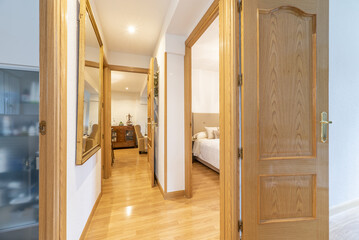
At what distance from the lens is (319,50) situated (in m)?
1.19

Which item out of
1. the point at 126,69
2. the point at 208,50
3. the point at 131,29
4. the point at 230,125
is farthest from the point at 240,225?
the point at 208,50

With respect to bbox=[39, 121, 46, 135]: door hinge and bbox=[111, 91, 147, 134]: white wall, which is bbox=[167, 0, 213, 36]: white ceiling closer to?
bbox=[39, 121, 46, 135]: door hinge

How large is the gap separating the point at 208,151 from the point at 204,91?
2.26 m

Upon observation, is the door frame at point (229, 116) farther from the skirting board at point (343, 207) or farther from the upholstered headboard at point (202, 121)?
the upholstered headboard at point (202, 121)

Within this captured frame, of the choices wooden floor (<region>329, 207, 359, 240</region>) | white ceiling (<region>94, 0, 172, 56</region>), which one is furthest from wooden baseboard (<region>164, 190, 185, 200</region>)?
white ceiling (<region>94, 0, 172, 56</region>)

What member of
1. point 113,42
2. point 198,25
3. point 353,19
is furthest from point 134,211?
point 353,19

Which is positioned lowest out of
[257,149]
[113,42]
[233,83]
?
[257,149]

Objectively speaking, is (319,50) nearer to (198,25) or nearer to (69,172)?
(198,25)

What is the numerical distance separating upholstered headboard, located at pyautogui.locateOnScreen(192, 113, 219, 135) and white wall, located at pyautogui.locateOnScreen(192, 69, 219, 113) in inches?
7.6

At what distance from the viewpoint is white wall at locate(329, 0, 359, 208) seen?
1688mm

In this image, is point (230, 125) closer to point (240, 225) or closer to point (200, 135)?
point (240, 225)

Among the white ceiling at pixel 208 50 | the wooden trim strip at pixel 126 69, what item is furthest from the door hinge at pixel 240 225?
the wooden trim strip at pixel 126 69

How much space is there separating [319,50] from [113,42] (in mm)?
3138

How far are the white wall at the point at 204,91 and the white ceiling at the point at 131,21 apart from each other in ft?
6.77
